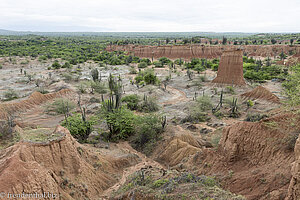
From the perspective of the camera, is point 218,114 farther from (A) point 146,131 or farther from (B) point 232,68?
(B) point 232,68

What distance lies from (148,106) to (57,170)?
1726 centimetres

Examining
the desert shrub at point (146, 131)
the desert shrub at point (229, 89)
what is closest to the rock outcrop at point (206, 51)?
the desert shrub at point (229, 89)

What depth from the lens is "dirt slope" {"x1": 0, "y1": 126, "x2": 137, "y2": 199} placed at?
→ 28.0 ft

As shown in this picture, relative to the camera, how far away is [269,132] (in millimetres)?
10836

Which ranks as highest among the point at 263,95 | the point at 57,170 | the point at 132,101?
the point at 263,95

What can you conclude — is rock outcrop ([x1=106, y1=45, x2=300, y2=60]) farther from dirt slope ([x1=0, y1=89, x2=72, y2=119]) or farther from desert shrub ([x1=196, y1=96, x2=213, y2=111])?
dirt slope ([x1=0, y1=89, x2=72, y2=119])

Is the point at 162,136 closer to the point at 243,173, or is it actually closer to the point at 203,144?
the point at 203,144

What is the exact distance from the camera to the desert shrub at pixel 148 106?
27222 millimetres

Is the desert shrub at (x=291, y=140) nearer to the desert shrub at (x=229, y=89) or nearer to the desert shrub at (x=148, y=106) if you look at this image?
the desert shrub at (x=148, y=106)

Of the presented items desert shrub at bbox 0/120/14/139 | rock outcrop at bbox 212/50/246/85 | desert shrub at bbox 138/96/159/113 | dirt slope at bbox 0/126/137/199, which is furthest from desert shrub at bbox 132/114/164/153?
rock outcrop at bbox 212/50/246/85

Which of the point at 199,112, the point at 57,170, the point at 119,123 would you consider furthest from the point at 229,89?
the point at 57,170

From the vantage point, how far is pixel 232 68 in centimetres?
3703

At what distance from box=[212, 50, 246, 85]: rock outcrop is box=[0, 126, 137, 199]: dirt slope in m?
28.9

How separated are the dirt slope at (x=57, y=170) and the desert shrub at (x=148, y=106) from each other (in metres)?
13.2
